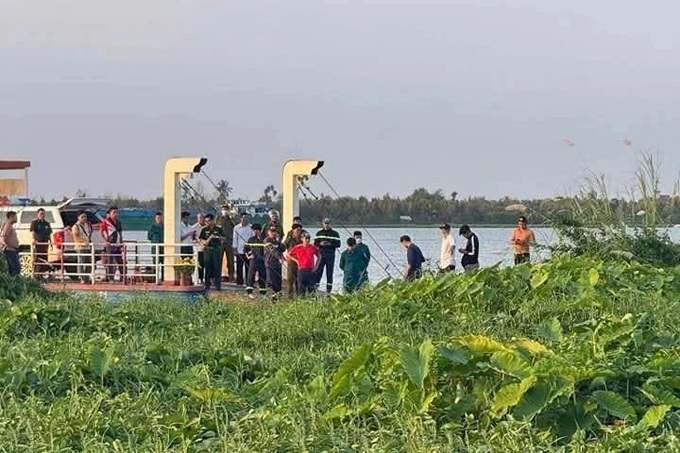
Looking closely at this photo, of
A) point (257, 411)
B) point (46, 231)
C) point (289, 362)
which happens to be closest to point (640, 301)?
point (289, 362)

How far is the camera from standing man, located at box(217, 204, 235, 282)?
20656mm

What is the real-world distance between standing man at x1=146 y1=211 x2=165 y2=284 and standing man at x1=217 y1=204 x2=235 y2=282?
1168 millimetres

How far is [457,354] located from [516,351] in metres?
0.39

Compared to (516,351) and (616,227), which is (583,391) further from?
(616,227)

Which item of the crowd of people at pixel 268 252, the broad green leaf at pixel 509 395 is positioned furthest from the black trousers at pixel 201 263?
the broad green leaf at pixel 509 395

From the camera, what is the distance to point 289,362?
29.5 ft

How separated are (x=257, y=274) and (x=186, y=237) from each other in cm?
315

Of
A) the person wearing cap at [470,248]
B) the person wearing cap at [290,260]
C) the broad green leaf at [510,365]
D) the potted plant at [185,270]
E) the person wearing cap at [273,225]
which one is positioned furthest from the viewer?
the person wearing cap at [273,225]

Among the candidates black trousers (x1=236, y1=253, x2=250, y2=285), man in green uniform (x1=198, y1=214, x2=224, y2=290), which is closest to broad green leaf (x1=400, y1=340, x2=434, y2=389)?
man in green uniform (x1=198, y1=214, x2=224, y2=290)

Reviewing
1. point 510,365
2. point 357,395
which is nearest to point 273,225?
point 357,395

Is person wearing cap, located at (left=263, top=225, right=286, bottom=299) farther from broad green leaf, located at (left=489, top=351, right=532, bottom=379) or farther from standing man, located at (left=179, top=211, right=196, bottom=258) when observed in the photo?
broad green leaf, located at (left=489, top=351, right=532, bottom=379)

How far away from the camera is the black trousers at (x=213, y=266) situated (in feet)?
65.3

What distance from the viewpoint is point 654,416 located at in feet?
19.5

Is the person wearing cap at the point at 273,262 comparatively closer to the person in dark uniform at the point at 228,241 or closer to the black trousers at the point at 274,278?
the black trousers at the point at 274,278
